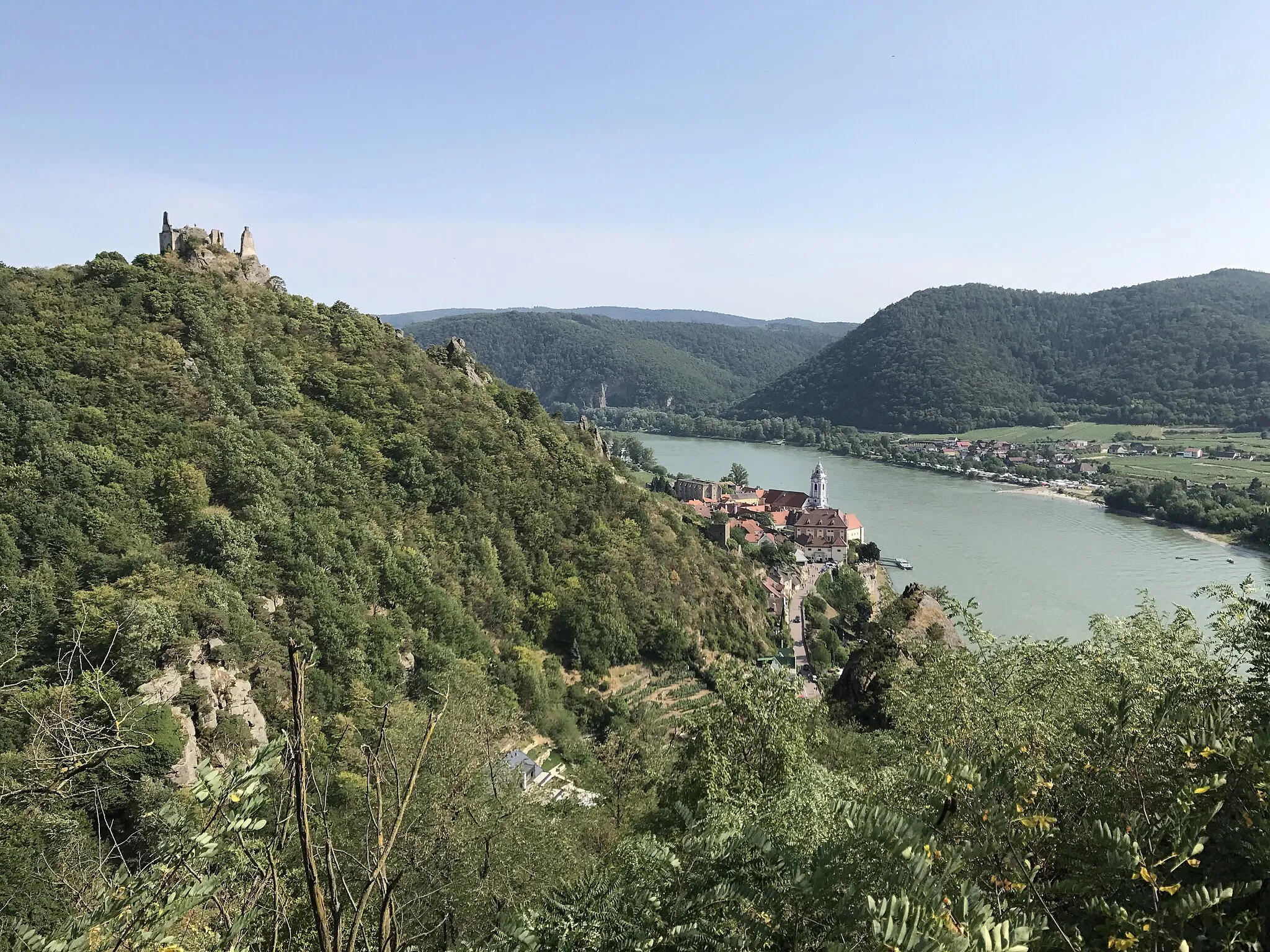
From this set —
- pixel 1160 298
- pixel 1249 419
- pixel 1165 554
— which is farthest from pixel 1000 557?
pixel 1160 298

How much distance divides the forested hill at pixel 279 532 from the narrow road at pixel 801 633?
6.70ft

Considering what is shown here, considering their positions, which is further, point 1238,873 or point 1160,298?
point 1160,298

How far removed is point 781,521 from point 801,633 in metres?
19.4

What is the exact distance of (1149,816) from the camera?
11.9 ft

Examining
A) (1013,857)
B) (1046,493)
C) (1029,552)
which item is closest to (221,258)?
(1013,857)

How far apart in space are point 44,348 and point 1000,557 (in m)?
42.9

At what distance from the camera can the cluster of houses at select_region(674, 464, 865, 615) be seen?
39219 millimetres

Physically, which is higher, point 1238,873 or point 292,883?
point 1238,873

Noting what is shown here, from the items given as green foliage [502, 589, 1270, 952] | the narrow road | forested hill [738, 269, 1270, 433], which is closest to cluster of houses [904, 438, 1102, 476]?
forested hill [738, 269, 1270, 433]

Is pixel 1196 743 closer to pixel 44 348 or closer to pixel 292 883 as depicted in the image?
pixel 292 883

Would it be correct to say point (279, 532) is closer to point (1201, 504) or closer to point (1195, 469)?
point (1201, 504)

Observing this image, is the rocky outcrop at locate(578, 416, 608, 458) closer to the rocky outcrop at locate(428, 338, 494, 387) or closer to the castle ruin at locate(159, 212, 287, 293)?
the rocky outcrop at locate(428, 338, 494, 387)

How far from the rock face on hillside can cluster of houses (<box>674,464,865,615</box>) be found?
24257 millimetres

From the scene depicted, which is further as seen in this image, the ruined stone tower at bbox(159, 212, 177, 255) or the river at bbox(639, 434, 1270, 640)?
the river at bbox(639, 434, 1270, 640)
